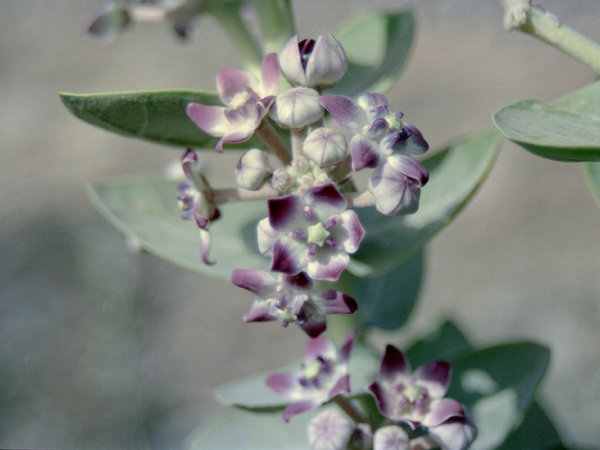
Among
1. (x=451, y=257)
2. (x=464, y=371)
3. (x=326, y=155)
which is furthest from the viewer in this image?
(x=451, y=257)

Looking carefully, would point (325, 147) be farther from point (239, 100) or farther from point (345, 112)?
point (239, 100)

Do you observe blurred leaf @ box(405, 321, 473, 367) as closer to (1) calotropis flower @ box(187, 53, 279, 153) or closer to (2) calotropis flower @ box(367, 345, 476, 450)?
(2) calotropis flower @ box(367, 345, 476, 450)

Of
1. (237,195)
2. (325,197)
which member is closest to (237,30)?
(237,195)

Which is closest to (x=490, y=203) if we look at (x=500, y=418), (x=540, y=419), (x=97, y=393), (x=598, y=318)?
(x=598, y=318)

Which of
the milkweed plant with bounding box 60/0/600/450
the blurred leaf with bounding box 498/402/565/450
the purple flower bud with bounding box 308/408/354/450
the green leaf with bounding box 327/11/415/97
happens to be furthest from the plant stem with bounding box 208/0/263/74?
the blurred leaf with bounding box 498/402/565/450

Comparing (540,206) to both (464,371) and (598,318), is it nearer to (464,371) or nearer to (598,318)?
(598,318)

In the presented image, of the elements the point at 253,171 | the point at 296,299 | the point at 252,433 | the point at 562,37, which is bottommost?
the point at 252,433
